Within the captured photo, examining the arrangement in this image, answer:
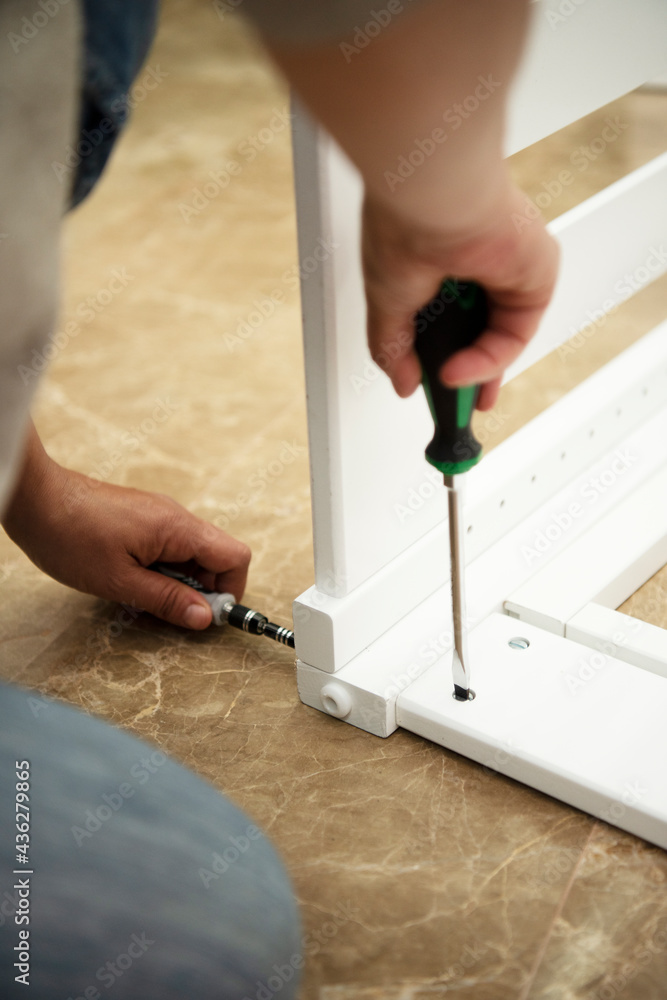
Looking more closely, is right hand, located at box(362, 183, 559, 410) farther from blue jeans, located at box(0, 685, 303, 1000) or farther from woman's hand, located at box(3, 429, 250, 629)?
woman's hand, located at box(3, 429, 250, 629)

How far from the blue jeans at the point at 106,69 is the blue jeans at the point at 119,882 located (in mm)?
289

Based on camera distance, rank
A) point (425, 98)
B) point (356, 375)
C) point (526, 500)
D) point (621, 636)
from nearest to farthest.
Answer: point (425, 98) → point (356, 375) → point (621, 636) → point (526, 500)

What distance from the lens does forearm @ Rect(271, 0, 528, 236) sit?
1.42 ft

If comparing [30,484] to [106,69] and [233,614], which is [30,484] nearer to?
[233,614]

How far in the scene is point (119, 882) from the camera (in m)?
0.46

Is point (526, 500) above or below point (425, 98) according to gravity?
below

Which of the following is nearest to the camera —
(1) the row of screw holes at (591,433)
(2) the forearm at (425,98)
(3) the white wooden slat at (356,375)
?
(2) the forearm at (425,98)

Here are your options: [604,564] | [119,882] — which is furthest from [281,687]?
[119,882]

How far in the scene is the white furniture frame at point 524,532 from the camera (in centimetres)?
69

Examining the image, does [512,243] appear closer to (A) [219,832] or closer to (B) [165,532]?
(A) [219,832]

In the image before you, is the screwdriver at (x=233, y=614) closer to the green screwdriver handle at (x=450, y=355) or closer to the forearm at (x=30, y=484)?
the forearm at (x=30, y=484)

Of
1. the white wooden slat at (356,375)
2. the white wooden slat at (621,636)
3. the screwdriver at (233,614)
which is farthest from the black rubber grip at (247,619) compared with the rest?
the white wooden slat at (621,636)

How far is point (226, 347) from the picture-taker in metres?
1.39

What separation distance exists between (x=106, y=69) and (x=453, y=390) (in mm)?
249
